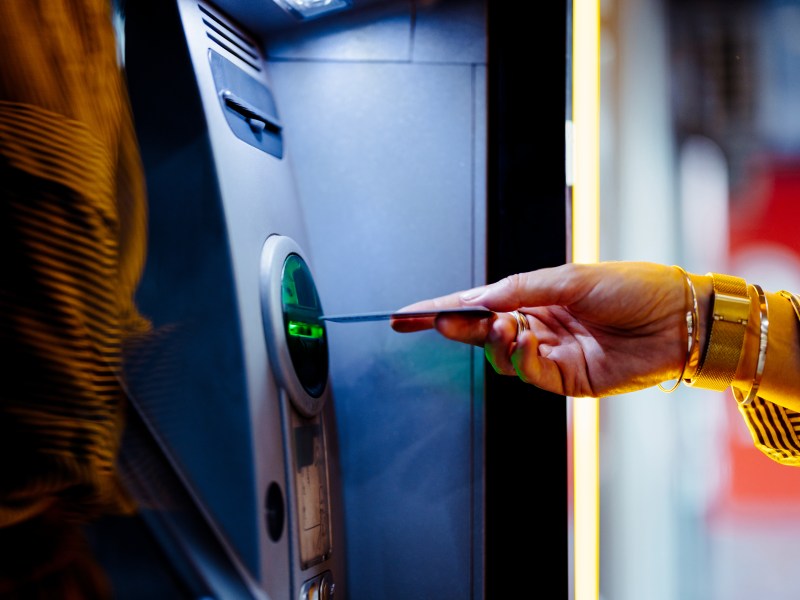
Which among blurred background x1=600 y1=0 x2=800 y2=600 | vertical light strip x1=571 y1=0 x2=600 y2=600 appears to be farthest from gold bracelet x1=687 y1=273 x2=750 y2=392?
blurred background x1=600 y1=0 x2=800 y2=600

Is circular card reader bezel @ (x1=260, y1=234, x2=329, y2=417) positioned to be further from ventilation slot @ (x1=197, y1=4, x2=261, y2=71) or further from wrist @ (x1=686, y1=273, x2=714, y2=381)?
wrist @ (x1=686, y1=273, x2=714, y2=381)

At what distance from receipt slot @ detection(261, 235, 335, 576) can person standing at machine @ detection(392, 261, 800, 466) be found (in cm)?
25

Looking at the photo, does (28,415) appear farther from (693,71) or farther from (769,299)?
(693,71)

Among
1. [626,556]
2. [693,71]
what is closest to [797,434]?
[626,556]

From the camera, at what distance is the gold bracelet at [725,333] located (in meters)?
1.00

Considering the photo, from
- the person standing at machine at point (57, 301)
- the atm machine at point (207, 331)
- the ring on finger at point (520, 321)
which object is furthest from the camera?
the ring on finger at point (520, 321)

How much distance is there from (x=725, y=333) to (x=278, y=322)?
2.19ft

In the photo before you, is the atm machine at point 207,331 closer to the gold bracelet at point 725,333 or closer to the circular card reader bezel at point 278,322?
the circular card reader bezel at point 278,322

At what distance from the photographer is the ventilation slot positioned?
841 millimetres

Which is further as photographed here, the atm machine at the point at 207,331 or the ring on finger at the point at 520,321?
the ring on finger at the point at 520,321

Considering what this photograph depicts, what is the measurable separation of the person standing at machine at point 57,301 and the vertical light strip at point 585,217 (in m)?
0.70

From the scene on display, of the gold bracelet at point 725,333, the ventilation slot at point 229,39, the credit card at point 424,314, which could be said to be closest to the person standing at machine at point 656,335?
the gold bracelet at point 725,333

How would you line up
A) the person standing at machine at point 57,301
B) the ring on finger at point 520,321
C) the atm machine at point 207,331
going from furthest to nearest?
the ring on finger at point 520,321 → the atm machine at point 207,331 → the person standing at machine at point 57,301

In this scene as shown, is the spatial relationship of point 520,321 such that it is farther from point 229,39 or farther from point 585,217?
point 229,39
